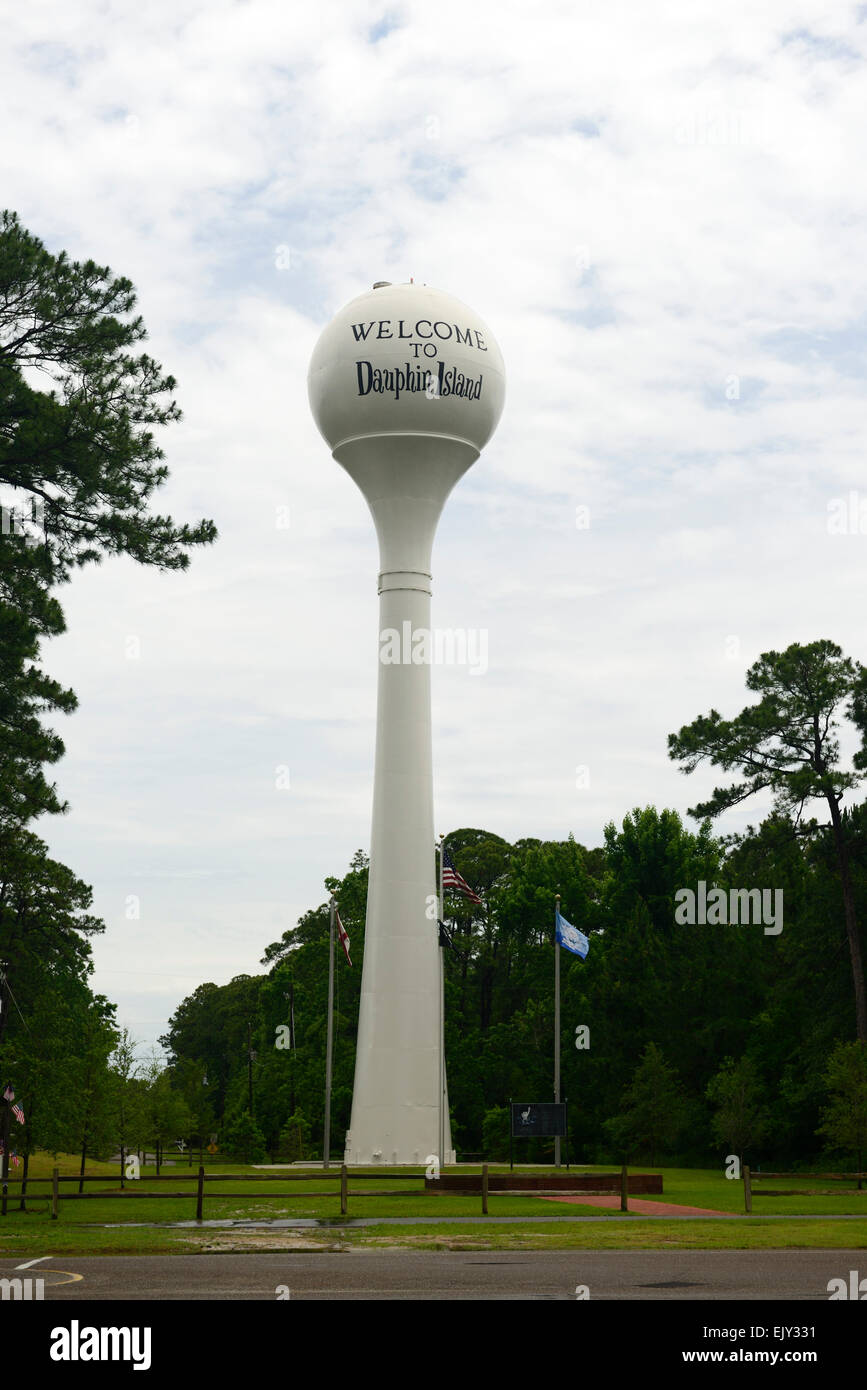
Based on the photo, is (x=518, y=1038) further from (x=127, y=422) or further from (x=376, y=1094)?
(x=127, y=422)

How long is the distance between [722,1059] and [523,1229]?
125 feet

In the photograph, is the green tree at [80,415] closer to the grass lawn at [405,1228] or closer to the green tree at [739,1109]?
the grass lawn at [405,1228]

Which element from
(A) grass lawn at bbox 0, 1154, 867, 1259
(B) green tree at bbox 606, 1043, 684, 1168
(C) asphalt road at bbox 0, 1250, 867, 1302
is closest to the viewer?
(C) asphalt road at bbox 0, 1250, 867, 1302

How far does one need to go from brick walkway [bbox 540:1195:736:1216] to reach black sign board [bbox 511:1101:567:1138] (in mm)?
2319

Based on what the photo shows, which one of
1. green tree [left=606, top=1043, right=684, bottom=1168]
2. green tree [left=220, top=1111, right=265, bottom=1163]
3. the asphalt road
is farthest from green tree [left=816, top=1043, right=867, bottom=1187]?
green tree [left=220, top=1111, right=265, bottom=1163]

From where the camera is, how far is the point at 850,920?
50.4m

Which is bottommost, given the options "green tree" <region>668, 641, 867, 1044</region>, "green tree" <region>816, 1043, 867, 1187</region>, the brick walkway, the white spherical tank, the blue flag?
the brick walkway

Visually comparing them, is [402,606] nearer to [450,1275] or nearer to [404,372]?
[404,372]

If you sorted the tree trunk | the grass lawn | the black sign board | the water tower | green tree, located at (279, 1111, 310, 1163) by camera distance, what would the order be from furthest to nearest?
green tree, located at (279, 1111, 310, 1163)
the tree trunk
the water tower
the black sign board
the grass lawn

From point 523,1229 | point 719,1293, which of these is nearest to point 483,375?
point 523,1229

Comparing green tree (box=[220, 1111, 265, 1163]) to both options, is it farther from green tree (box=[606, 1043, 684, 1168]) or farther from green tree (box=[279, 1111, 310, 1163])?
green tree (box=[606, 1043, 684, 1168])

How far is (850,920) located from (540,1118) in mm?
20056

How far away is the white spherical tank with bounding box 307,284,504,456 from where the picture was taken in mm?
44531

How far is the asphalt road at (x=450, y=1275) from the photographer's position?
1272 cm
